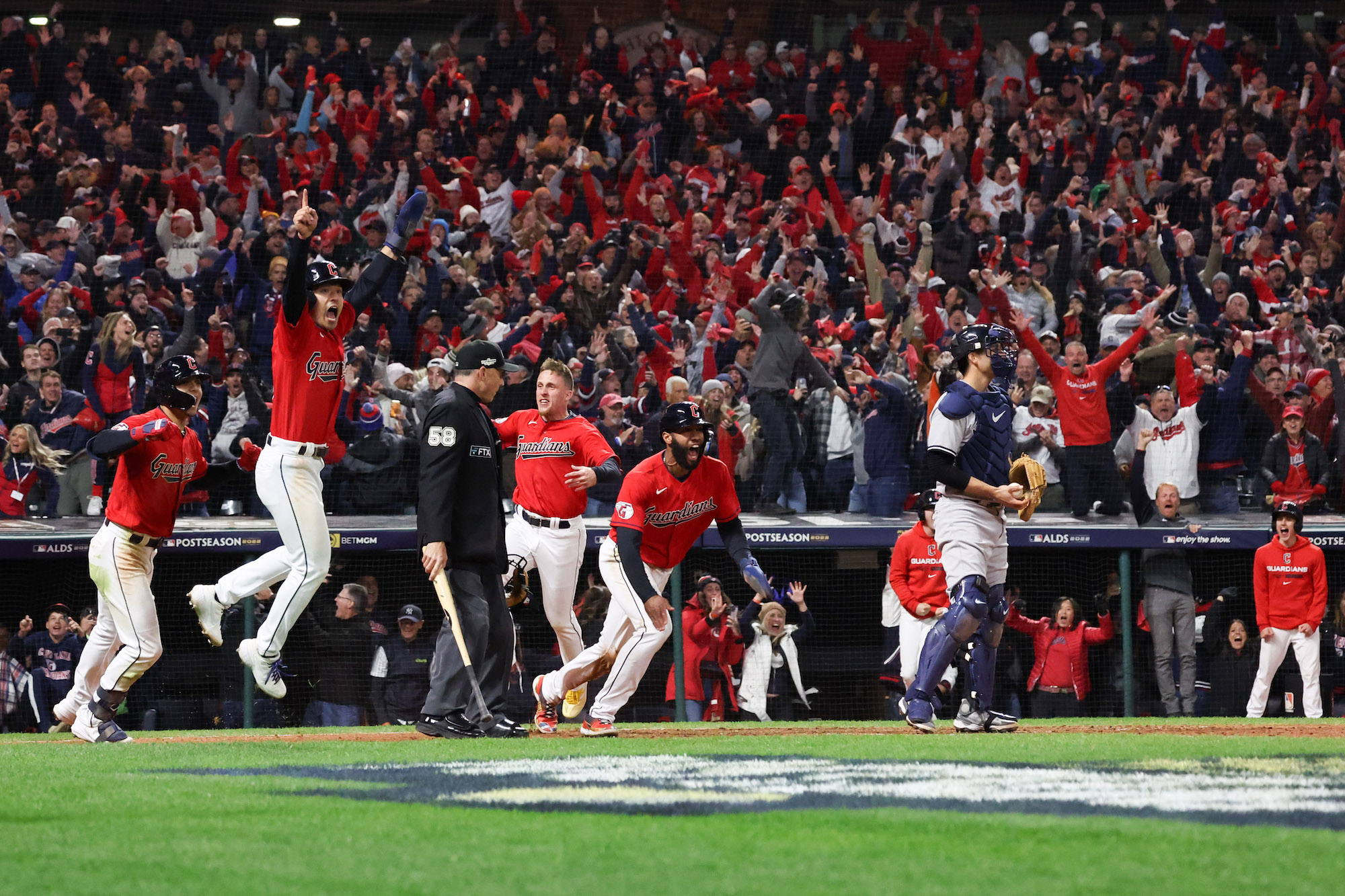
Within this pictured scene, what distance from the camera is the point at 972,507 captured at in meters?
7.30

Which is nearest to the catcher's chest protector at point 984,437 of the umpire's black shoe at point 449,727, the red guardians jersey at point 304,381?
→ the umpire's black shoe at point 449,727

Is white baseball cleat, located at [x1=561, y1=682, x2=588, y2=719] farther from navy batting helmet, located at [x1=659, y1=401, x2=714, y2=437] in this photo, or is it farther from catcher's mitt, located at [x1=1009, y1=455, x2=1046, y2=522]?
catcher's mitt, located at [x1=1009, y1=455, x2=1046, y2=522]

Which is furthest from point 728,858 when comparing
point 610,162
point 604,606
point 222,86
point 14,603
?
point 222,86

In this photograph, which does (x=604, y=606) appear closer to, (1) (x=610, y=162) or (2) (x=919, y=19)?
(1) (x=610, y=162)

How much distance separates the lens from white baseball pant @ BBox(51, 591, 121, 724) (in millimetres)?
8312

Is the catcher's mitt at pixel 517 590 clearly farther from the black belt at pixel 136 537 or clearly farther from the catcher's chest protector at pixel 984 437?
the catcher's chest protector at pixel 984 437

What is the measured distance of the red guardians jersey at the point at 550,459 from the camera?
8.45 metres

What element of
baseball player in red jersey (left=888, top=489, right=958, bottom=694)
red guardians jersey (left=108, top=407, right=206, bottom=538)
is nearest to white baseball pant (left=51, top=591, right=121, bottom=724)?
red guardians jersey (left=108, top=407, right=206, bottom=538)

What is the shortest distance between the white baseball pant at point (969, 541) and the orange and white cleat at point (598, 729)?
1.79m

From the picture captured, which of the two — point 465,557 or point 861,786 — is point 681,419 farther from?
point 861,786

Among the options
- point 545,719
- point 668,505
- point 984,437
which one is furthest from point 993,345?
point 545,719

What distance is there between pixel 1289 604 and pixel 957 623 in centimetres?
491

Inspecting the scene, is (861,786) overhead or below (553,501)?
below

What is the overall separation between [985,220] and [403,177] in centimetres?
603
